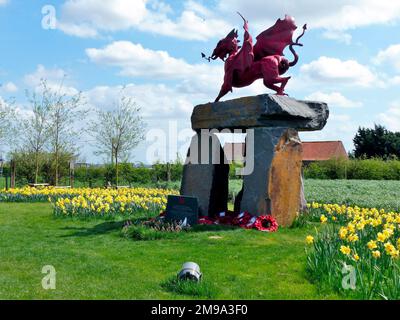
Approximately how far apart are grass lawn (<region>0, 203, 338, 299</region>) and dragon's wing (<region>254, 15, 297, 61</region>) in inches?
157

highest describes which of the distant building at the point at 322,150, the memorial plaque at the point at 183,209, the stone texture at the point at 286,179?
the distant building at the point at 322,150

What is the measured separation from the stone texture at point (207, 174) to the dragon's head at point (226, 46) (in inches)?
74.6

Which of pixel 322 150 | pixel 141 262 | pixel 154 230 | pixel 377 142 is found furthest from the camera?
pixel 322 150

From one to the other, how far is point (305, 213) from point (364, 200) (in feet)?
13.9

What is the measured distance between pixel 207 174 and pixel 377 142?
30650 millimetres

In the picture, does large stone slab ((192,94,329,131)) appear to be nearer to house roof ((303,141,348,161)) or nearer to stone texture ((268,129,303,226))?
stone texture ((268,129,303,226))

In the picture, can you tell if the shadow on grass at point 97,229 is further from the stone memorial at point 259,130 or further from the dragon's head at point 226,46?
the dragon's head at point 226,46

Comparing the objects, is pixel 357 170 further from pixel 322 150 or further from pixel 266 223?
pixel 266 223

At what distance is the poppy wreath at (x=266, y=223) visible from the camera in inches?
367

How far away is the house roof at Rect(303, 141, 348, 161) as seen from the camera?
126 ft

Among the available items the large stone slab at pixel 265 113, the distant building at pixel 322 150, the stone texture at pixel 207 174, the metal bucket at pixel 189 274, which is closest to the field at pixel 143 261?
the metal bucket at pixel 189 274

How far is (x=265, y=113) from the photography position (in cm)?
951

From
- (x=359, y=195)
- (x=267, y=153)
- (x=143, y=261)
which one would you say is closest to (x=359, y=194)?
(x=359, y=195)

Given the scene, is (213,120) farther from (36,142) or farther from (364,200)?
(36,142)
